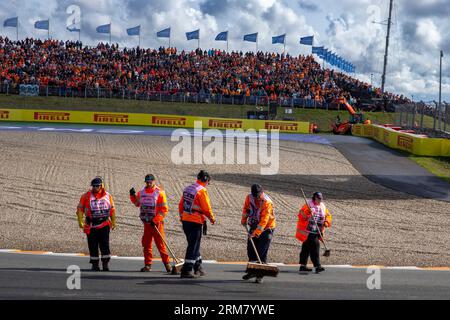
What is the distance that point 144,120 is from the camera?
154 ft

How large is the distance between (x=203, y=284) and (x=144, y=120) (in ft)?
124

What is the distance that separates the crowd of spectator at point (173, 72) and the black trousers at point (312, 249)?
37.1m

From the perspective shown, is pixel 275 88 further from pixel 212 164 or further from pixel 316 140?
pixel 212 164

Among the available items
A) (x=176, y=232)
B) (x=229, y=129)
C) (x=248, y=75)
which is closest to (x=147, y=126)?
(x=229, y=129)

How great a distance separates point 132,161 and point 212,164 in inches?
137

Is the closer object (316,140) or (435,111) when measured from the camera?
(435,111)

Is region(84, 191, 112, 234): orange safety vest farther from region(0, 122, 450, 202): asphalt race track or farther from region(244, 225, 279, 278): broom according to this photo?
region(0, 122, 450, 202): asphalt race track

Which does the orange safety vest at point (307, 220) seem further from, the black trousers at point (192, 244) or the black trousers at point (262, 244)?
the black trousers at point (192, 244)

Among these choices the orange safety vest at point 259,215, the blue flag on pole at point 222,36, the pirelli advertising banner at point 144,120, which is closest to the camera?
the orange safety vest at point 259,215

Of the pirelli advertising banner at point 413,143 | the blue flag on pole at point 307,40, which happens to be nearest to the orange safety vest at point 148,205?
the pirelli advertising banner at point 413,143

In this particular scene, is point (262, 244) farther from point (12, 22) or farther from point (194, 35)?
point (12, 22)

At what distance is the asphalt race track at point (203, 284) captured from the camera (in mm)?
8757

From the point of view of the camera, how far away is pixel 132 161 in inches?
1090

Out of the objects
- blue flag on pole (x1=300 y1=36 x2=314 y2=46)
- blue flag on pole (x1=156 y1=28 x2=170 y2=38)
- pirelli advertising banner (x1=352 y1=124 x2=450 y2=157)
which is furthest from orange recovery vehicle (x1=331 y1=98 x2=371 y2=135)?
blue flag on pole (x1=156 y1=28 x2=170 y2=38)
